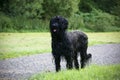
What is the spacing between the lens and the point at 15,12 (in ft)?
23.8

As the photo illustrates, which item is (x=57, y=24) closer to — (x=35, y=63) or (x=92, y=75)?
(x=92, y=75)

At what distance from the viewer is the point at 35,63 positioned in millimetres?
10625

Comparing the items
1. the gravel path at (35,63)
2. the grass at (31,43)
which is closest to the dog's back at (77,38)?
the gravel path at (35,63)

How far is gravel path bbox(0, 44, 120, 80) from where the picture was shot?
840 centimetres

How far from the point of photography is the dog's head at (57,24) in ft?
24.4

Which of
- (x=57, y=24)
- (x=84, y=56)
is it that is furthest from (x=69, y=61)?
(x=84, y=56)

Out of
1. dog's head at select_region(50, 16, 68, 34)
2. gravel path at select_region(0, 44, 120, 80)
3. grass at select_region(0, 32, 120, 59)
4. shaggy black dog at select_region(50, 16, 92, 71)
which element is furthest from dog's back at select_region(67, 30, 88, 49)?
grass at select_region(0, 32, 120, 59)

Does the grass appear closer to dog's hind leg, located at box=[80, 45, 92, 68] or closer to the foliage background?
the foliage background

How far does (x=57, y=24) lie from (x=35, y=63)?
130 inches

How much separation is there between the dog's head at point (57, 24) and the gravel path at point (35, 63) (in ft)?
3.42

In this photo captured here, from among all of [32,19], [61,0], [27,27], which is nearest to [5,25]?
[27,27]

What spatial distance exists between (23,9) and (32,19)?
1866mm

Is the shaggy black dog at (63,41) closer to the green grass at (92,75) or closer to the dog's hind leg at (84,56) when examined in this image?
the dog's hind leg at (84,56)

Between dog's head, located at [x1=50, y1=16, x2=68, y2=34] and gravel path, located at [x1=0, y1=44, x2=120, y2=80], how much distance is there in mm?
1043
